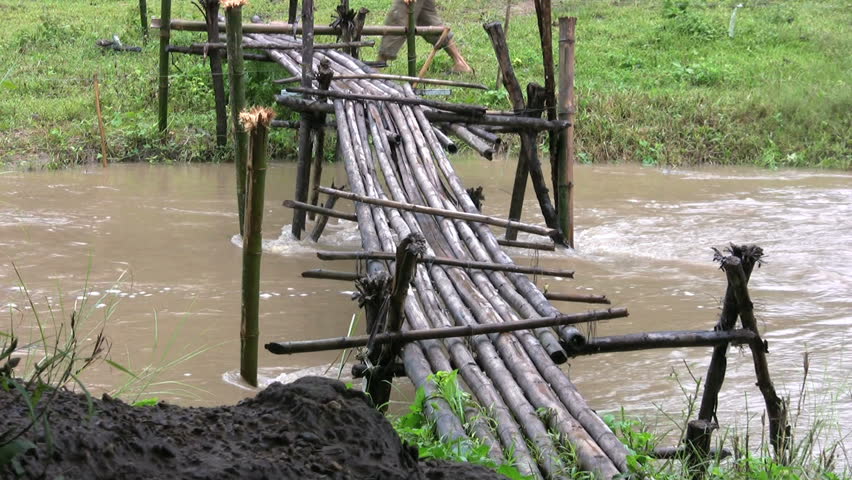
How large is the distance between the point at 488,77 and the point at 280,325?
6948 millimetres

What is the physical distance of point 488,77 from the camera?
12266 millimetres

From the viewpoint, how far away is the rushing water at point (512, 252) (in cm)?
524

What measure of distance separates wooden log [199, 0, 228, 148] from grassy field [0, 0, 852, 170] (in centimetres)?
21

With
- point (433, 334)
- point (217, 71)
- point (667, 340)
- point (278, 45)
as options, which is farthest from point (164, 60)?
point (667, 340)

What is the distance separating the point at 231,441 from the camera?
7.97ft

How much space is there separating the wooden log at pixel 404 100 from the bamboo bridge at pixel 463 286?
11 mm

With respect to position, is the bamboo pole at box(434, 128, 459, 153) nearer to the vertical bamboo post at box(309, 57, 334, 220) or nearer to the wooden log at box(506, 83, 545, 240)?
the wooden log at box(506, 83, 545, 240)

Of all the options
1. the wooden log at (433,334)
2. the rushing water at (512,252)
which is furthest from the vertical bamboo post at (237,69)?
the wooden log at (433,334)

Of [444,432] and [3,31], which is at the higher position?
[3,31]

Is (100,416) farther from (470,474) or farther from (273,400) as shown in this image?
(470,474)

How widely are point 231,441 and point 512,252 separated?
5.35 m

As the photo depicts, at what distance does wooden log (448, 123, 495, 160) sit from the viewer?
6.60 metres

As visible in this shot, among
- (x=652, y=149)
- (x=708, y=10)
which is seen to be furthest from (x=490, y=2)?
(x=652, y=149)

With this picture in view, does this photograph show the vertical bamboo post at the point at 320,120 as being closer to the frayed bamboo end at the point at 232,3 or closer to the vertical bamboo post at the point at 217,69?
the frayed bamboo end at the point at 232,3
